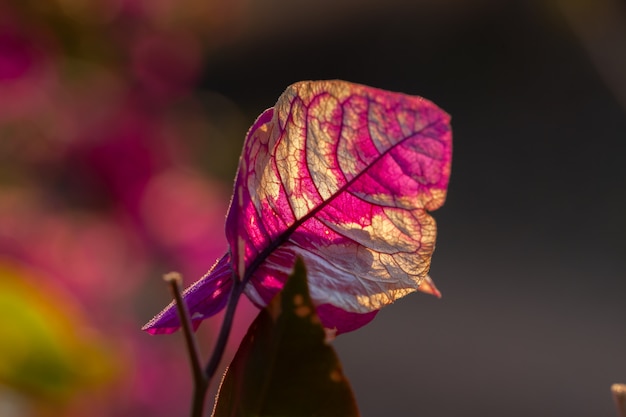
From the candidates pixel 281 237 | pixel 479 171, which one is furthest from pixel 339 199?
pixel 479 171

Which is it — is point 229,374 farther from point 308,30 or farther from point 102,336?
point 308,30

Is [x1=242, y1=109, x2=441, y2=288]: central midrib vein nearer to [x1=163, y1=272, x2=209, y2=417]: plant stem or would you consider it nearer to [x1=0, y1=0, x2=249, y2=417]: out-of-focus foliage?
[x1=163, y1=272, x2=209, y2=417]: plant stem

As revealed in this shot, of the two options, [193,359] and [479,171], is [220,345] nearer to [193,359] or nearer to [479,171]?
[193,359]

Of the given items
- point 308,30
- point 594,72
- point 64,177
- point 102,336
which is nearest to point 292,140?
point 102,336

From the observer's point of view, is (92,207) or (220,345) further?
(92,207)

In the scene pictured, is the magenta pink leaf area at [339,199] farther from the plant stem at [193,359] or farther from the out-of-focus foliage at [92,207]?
the out-of-focus foliage at [92,207]

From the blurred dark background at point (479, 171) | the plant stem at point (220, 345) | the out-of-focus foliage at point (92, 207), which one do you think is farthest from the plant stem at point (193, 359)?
the blurred dark background at point (479, 171)

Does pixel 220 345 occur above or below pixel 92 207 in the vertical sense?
below

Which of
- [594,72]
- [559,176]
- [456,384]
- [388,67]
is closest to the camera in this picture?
[456,384]
